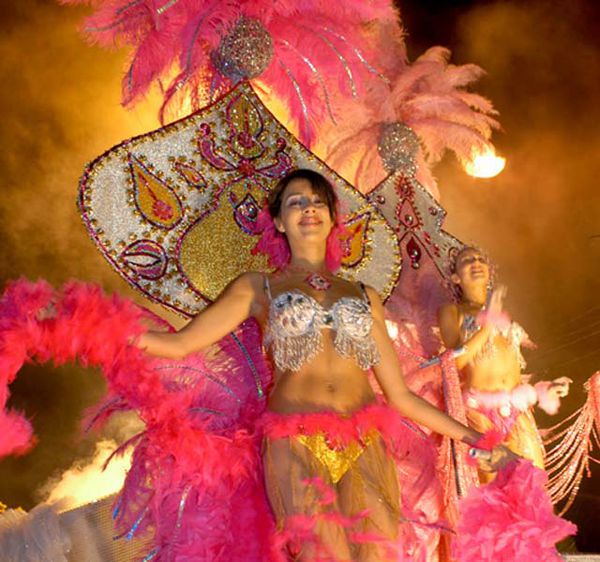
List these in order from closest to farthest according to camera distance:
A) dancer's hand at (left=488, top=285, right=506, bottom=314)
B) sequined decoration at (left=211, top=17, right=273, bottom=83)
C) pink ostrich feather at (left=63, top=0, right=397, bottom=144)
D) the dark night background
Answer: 1. pink ostrich feather at (left=63, top=0, right=397, bottom=144)
2. sequined decoration at (left=211, top=17, right=273, bottom=83)
3. dancer's hand at (left=488, top=285, right=506, bottom=314)
4. the dark night background

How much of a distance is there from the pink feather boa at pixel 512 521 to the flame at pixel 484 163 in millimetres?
2292

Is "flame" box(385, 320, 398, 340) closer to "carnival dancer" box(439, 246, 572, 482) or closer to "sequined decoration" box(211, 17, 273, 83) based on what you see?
"carnival dancer" box(439, 246, 572, 482)

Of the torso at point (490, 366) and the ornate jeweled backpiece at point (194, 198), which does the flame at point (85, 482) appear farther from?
the ornate jeweled backpiece at point (194, 198)

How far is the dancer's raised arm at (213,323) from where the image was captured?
277 centimetres

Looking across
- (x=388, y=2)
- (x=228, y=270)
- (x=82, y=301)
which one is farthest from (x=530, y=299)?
(x=82, y=301)

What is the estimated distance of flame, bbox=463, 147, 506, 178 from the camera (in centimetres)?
470

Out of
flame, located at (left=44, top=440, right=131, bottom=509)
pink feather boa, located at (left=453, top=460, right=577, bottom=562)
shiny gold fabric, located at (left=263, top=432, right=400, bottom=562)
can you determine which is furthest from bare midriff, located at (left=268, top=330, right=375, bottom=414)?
flame, located at (left=44, top=440, right=131, bottom=509)

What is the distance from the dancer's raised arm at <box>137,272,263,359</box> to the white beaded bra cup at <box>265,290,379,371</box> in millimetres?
117

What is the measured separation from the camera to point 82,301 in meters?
2.62

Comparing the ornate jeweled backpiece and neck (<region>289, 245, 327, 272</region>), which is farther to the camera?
the ornate jeweled backpiece

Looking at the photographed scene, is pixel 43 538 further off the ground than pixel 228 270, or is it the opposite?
pixel 228 270

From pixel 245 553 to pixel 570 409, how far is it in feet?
14.2

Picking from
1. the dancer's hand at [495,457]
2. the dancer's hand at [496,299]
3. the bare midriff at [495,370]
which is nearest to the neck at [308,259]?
the dancer's hand at [495,457]

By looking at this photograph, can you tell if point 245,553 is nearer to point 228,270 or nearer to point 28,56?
point 228,270
